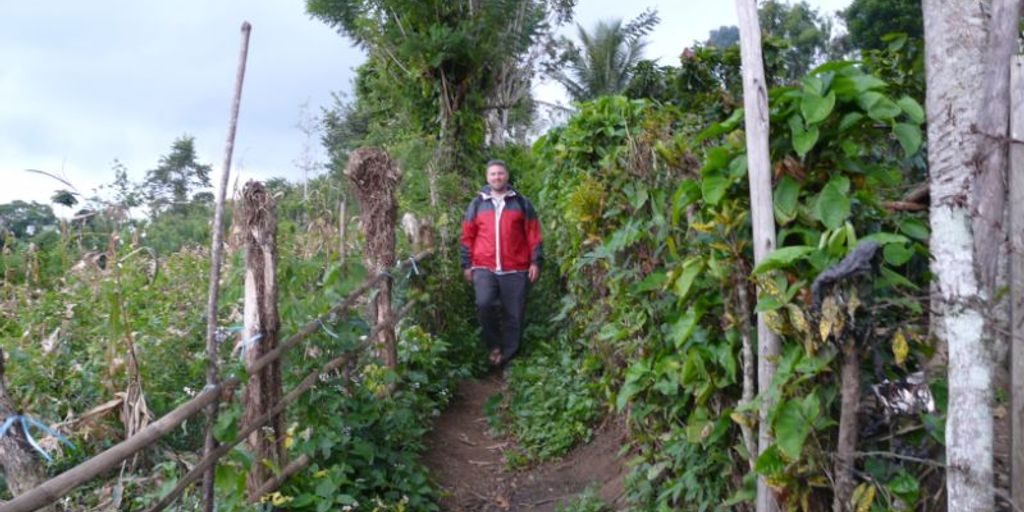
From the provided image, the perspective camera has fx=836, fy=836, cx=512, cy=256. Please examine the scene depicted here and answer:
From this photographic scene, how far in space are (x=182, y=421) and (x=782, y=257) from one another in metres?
2.19

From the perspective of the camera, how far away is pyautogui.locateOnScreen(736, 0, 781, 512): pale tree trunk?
109 inches

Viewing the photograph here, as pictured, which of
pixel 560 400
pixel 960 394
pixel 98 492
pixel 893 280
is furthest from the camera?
pixel 560 400

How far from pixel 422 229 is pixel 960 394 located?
568cm

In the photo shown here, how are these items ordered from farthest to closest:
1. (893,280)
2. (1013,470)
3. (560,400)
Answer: (560,400) → (893,280) → (1013,470)

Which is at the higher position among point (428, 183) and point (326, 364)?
point (428, 183)

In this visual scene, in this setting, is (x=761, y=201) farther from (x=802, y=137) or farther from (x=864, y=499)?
(x=864, y=499)

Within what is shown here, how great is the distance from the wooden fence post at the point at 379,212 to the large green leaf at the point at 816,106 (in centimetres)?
330

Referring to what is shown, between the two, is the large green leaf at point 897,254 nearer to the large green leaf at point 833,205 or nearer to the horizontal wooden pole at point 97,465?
the large green leaf at point 833,205

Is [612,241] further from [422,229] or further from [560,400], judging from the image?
[422,229]

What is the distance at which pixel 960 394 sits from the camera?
2.18 m

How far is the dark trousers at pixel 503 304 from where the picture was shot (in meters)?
7.29

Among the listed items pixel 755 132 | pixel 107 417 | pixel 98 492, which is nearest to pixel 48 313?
pixel 107 417

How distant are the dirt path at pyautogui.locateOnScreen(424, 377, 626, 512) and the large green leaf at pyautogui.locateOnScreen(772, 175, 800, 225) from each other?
7.43 feet

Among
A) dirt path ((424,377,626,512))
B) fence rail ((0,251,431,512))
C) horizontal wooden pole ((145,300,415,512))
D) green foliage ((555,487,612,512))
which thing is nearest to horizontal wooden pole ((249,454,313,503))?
fence rail ((0,251,431,512))
